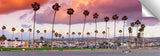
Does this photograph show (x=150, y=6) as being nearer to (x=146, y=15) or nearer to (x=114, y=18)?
(x=146, y=15)

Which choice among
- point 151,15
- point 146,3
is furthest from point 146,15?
point 146,3

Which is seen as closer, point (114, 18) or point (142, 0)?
point (142, 0)

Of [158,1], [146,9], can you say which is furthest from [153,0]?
[146,9]

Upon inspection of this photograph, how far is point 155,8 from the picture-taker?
18.5 ft

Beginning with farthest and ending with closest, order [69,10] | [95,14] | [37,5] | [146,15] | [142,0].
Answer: [95,14]
[69,10]
[37,5]
[146,15]
[142,0]

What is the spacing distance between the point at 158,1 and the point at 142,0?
1.46 ft

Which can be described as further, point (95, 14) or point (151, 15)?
point (95, 14)

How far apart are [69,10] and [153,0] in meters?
133

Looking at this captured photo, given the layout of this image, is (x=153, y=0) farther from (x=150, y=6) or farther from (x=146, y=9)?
(x=146, y=9)

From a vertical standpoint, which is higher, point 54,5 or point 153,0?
point 54,5

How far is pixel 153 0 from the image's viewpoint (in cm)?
550

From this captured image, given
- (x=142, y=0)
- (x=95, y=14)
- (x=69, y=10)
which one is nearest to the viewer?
(x=142, y=0)

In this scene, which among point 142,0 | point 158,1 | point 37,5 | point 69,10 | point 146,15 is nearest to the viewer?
point 158,1

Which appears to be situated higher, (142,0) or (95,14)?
(95,14)
